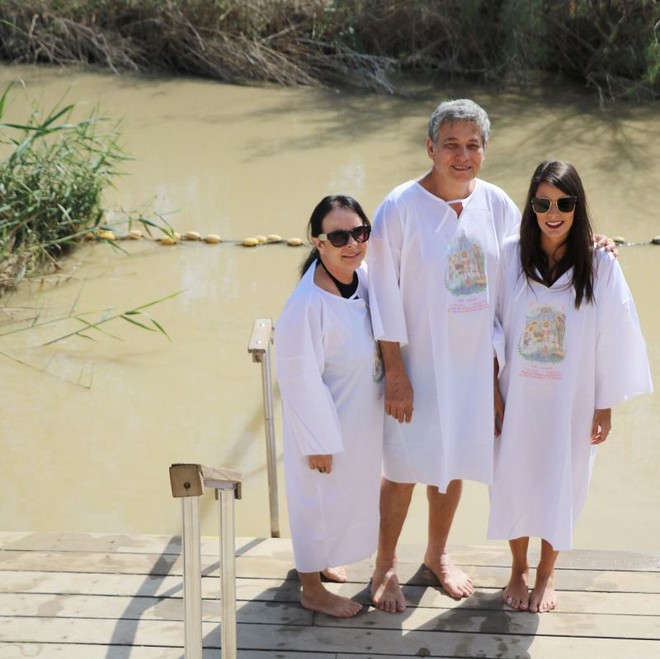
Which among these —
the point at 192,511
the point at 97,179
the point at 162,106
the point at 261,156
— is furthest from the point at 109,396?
the point at 162,106

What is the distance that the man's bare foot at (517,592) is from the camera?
318 cm

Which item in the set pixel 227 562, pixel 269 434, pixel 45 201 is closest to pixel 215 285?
pixel 45 201

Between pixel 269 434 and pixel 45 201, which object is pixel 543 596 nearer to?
pixel 269 434

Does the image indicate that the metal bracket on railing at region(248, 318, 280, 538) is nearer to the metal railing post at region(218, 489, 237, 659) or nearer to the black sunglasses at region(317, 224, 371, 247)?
the black sunglasses at region(317, 224, 371, 247)

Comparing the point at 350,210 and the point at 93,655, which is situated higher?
the point at 350,210

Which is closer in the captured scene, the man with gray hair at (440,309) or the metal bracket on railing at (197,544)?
the metal bracket on railing at (197,544)

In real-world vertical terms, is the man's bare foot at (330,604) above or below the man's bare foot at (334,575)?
below

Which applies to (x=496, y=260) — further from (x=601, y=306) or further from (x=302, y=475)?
(x=302, y=475)

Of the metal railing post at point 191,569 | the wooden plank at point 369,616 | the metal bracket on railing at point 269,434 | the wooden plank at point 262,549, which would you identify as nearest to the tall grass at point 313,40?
the metal bracket on railing at point 269,434

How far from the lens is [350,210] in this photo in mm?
3025

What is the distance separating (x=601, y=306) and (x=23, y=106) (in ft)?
28.9

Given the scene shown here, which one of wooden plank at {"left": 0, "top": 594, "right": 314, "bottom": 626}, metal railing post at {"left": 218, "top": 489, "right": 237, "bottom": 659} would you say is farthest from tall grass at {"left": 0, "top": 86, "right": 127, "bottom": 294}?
metal railing post at {"left": 218, "top": 489, "right": 237, "bottom": 659}

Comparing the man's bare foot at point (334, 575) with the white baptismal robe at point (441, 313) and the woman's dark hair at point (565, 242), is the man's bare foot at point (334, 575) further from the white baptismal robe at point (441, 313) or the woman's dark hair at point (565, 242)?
the woman's dark hair at point (565, 242)

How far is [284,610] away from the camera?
10.5 ft
